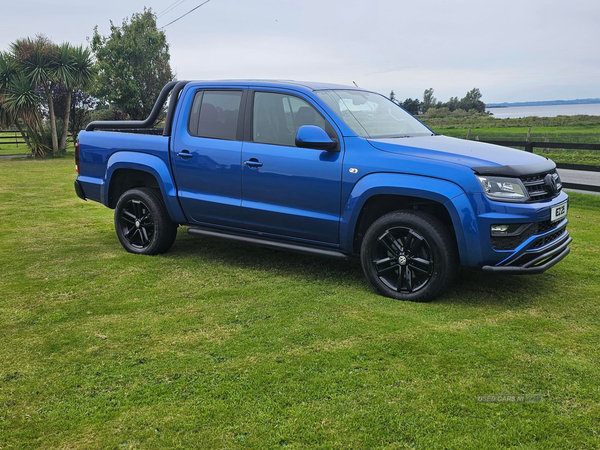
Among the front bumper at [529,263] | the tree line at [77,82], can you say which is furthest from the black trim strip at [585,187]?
the front bumper at [529,263]

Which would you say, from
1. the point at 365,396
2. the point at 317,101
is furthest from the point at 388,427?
the point at 317,101

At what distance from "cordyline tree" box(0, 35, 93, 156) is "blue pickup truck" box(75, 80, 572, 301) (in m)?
17.7

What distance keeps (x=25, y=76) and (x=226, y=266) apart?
20.1 meters

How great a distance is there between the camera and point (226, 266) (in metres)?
6.04

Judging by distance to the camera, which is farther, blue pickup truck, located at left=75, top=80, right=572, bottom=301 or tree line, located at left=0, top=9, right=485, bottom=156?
tree line, located at left=0, top=9, right=485, bottom=156

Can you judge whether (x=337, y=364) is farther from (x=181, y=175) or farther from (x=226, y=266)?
(x=181, y=175)

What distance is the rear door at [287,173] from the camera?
508cm

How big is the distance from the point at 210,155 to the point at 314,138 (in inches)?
51.9

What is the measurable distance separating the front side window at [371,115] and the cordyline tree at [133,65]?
33908 mm

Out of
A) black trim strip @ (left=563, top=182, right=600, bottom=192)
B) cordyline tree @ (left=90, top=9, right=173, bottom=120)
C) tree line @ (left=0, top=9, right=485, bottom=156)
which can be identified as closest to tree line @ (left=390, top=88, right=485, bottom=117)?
tree line @ (left=0, top=9, right=485, bottom=156)

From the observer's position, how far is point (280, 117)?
216 inches

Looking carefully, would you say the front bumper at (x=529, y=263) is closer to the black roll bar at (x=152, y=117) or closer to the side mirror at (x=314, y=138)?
the side mirror at (x=314, y=138)

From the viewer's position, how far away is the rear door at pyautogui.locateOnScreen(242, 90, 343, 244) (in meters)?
5.08

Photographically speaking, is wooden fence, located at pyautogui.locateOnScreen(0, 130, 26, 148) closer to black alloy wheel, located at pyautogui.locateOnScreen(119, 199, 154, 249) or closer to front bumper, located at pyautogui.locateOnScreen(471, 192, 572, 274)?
black alloy wheel, located at pyautogui.locateOnScreen(119, 199, 154, 249)
